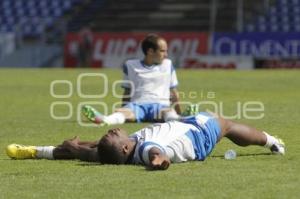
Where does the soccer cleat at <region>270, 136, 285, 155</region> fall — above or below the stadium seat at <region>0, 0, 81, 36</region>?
above

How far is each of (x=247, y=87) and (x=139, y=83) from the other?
36.9ft

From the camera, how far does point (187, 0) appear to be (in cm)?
4475

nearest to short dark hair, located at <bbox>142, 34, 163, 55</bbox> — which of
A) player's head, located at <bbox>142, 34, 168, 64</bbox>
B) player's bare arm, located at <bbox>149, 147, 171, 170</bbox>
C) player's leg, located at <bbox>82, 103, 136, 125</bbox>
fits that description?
player's head, located at <bbox>142, 34, 168, 64</bbox>

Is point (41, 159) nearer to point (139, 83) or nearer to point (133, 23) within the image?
point (139, 83)

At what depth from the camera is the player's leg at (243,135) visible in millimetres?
9265

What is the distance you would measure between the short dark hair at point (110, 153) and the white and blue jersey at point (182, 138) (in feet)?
0.45

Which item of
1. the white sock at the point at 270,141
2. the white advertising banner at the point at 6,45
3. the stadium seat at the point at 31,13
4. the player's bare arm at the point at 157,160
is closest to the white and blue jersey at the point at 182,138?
the player's bare arm at the point at 157,160

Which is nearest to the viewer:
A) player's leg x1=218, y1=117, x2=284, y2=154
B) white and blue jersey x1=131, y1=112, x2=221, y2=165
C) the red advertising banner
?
white and blue jersey x1=131, y1=112, x2=221, y2=165

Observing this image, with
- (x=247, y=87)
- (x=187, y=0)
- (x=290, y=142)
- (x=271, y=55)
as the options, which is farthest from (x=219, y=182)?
(x=187, y=0)

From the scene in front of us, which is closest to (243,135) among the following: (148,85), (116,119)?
(116,119)

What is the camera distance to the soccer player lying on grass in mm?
8562

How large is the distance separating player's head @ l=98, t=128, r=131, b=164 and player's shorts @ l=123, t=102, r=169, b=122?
18.6 ft

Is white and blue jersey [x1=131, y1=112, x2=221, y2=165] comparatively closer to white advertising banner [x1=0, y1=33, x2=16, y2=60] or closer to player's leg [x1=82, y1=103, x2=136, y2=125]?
player's leg [x1=82, y1=103, x2=136, y2=125]

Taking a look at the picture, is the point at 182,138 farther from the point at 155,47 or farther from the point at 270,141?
the point at 155,47
